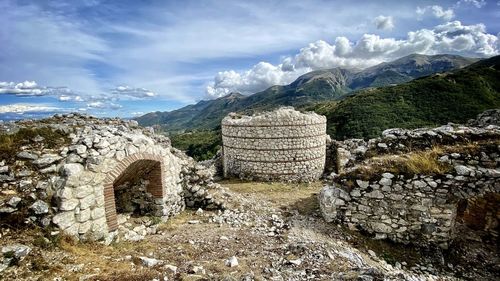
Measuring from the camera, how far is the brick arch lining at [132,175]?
6441 mm

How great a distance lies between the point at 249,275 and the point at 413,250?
4.79 m

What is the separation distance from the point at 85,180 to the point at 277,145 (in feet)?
31.9

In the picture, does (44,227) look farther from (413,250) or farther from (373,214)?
(413,250)

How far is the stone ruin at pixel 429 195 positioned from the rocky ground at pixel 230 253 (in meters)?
0.47

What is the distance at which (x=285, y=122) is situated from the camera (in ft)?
47.0

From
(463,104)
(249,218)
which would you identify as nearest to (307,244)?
(249,218)

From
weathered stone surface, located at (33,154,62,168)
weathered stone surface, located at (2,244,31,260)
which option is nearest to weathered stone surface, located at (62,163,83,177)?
weathered stone surface, located at (33,154,62,168)

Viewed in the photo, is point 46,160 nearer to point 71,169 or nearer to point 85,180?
point 71,169

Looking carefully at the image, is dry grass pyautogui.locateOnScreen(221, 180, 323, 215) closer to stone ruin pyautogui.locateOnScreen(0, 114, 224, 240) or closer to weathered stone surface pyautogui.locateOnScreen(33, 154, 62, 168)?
stone ruin pyautogui.locateOnScreen(0, 114, 224, 240)

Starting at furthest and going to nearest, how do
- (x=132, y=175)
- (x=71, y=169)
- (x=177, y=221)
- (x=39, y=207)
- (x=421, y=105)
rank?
(x=421, y=105) → (x=177, y=221) → (x=132, y=175) → (x=71, y=169) → (x=39, y=207)

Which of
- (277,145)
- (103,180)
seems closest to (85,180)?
(103,180)

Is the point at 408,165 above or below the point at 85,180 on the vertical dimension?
below

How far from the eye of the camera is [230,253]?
6.19m

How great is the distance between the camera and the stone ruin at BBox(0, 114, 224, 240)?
5.41m
